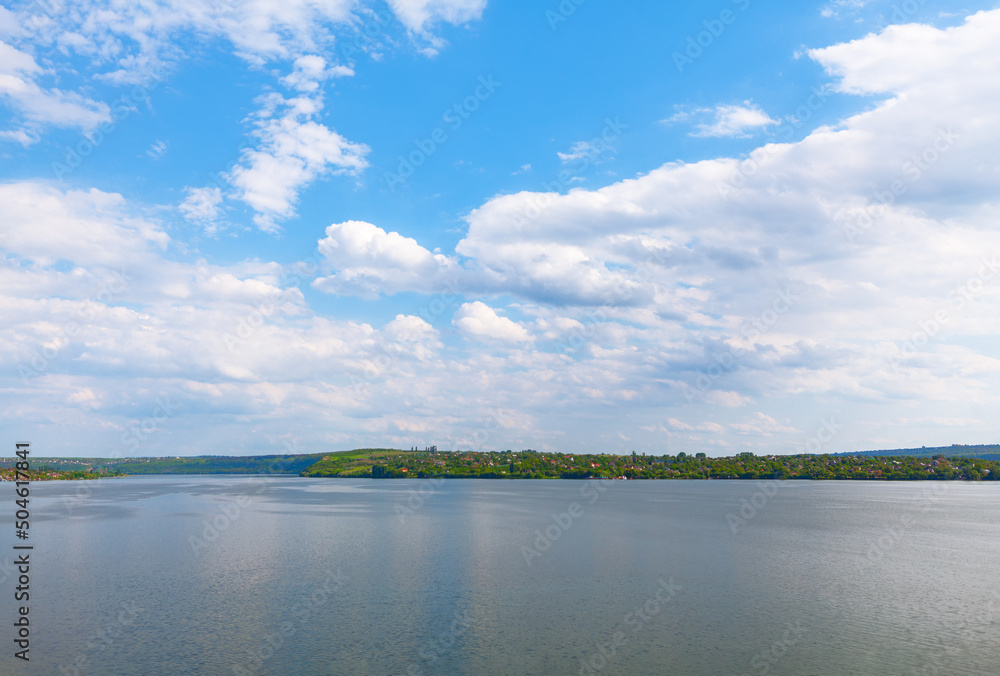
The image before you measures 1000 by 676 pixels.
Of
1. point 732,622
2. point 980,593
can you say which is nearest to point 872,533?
point 980,593

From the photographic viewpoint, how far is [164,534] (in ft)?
284

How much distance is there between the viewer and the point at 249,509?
5207 inches

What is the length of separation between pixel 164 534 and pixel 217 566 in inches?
1290

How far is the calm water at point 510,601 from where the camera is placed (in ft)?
111

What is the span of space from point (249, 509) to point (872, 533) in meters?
121

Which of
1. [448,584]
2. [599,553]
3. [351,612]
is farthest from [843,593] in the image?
[351,612]

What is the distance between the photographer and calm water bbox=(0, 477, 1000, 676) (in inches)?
1336

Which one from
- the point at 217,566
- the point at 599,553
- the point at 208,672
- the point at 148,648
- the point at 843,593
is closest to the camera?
the point at 208,672

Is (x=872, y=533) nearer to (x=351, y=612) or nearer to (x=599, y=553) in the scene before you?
(x=599, y=553)

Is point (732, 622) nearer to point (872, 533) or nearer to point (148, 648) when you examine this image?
point (148, 648)

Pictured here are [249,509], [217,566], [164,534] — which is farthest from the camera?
[249,509]

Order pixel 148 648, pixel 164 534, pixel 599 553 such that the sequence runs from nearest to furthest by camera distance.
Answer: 1. pixel 148 648
2. pixel 599 553
3. pixel 164 534

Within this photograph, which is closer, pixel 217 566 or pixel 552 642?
pixel 552 642

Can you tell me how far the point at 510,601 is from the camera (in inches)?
1818
